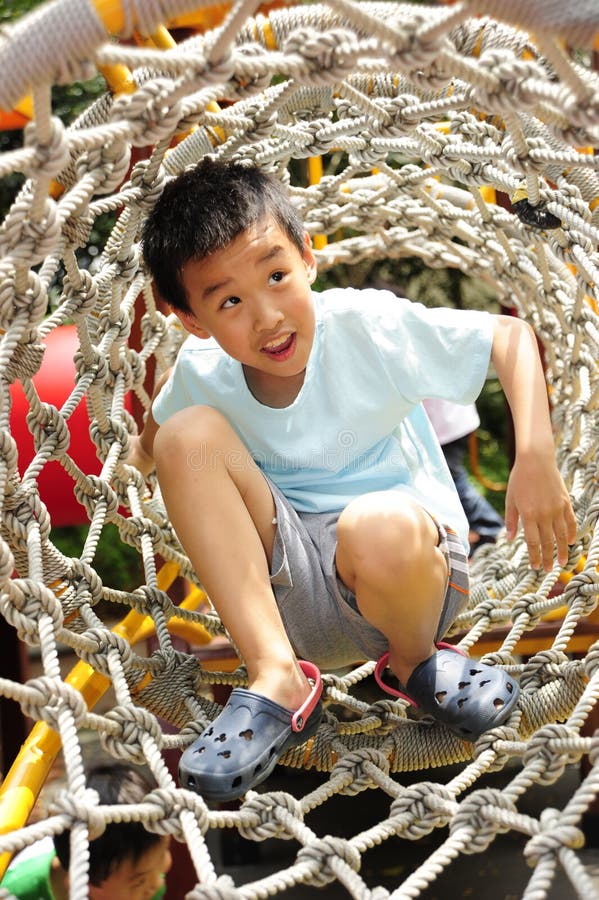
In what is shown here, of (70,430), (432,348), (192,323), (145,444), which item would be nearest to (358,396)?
(432,348)

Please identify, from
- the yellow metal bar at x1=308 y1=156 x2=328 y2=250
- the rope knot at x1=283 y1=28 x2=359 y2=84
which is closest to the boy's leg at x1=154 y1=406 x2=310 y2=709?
the rope knot at x1=283 y1=28 x2=359 y2=84

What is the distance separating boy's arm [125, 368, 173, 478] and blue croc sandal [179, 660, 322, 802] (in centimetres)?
46

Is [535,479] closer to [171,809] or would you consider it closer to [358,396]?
[358,396]

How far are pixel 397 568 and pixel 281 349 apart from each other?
268 millimetres

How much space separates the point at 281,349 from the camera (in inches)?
42.9

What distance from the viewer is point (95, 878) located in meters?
1.30

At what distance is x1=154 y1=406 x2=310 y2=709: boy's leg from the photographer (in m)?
0.98

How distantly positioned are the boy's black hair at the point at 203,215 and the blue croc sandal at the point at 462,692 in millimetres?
463

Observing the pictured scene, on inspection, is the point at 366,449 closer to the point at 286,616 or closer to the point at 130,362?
the point at 286,616

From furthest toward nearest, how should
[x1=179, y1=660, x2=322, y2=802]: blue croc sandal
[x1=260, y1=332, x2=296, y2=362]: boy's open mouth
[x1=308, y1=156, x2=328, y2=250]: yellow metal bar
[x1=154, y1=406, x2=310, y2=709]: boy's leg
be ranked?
[x1=308, y1=156, x2=328, y2=250]: yellow metal bar → [x1=260, y1=332, x2=296, y2=362]: boy's open mouth → [x1=154, y1=406, x2=310, y2=709]: boy's leg → [x1=179, y1=660, x2=322, y2=802]: blue croc sandal

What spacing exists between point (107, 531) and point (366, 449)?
2.17 m

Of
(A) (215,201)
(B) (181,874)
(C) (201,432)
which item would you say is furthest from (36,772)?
(B) (181,874)

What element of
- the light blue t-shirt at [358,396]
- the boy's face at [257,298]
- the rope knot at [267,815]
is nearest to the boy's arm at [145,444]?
the light blue t-shirt at [358,396]

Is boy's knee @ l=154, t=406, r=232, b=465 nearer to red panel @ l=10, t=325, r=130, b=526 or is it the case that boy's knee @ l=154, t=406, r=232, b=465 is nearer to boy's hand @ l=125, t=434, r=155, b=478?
boy's hand @ l=125, t=434, r=155, b=478
